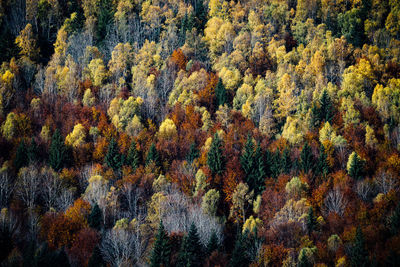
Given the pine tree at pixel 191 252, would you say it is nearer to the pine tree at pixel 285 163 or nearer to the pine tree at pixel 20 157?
the pine tree at pixel 285 163

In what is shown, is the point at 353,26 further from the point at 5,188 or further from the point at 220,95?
the point at 5,188

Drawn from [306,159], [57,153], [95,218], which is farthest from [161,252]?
[306,159]

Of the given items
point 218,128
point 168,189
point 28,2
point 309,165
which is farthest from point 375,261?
point 28,2

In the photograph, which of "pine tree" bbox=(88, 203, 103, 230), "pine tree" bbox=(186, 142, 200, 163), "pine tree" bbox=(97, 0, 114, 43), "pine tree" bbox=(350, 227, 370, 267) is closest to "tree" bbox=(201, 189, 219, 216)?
"pine tree" bbox=(186, 142, 200, 163)

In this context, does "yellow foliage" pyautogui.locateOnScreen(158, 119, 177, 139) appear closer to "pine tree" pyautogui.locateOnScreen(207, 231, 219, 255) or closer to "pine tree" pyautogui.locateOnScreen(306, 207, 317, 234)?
"pine tree" pyautogui.locateOnScreen(306, 207, 317, 234)

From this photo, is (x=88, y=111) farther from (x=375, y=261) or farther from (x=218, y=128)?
(x=375, y=261)

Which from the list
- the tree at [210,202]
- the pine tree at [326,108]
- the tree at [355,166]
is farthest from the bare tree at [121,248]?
the pine tree at [326,108]

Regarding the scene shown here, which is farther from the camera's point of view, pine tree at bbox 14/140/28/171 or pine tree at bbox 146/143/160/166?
pine tree at bbox 146/143/160/166
